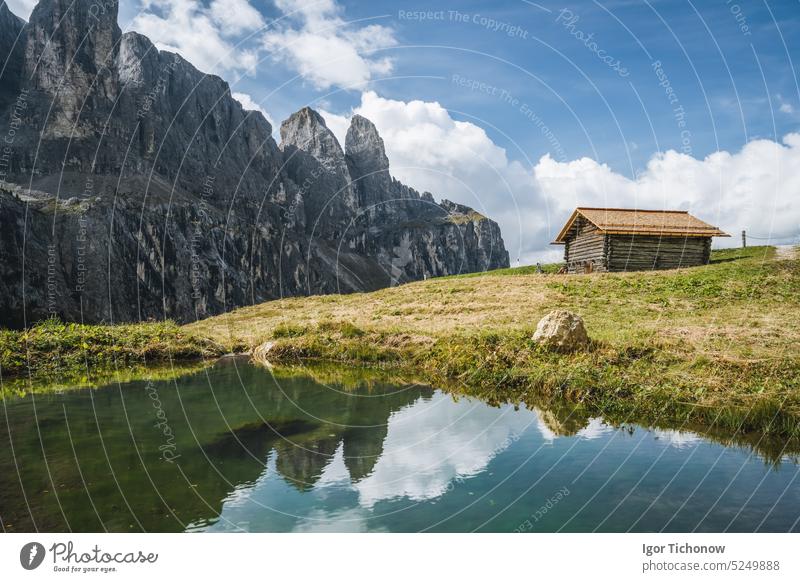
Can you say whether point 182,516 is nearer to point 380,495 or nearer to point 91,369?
point 380,495

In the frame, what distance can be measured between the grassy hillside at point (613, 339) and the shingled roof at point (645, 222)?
677 cm

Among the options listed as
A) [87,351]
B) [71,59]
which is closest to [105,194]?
[71,59]

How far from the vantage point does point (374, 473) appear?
30.7ft

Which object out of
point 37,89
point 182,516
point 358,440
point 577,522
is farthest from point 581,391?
point 37,89

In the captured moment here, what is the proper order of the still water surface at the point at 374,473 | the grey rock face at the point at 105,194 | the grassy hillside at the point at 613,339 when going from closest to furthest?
the still water surface at the point at 374,473
the grassy hillside at the point at 613,339
the grey rock face at the point at 105,194

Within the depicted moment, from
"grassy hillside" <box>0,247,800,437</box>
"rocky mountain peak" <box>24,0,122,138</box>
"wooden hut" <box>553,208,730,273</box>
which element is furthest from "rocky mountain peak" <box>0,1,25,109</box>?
"wooden hut" <box>553,208,730,273</box>

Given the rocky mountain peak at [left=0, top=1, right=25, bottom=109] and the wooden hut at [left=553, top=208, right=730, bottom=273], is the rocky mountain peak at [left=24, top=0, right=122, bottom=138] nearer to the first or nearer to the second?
the rocky mountain peak at [left=0, top=1, right=25, bottom=109]

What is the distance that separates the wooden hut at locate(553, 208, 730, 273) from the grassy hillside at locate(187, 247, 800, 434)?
643cm

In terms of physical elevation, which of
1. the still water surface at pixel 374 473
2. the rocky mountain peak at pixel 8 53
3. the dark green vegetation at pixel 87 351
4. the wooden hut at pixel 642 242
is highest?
the rocky mountain peak at pixel 8 53

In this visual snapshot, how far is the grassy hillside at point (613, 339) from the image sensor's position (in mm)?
13016

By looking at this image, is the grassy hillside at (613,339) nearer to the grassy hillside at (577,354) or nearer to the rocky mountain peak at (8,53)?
the grassy hillside at (577,354)

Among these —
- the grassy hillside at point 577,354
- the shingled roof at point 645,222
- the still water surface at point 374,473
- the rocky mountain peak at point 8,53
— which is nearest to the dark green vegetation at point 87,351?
the grassy hillside at point 577,354

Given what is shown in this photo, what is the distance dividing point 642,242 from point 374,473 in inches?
1726

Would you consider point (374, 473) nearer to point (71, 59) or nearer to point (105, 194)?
point (105, 194)
